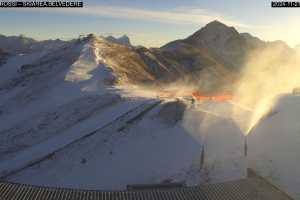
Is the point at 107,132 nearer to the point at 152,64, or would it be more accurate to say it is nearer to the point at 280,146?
the point at 280,146

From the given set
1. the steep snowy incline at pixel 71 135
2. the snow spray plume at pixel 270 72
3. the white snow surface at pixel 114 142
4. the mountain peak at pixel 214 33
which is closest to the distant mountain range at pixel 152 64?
the snow spray plume at pixel 270 72

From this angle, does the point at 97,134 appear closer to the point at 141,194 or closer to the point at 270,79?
the point at 141,194

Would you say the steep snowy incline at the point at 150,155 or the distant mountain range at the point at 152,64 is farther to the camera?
the distant mountain range at the point at 152,64

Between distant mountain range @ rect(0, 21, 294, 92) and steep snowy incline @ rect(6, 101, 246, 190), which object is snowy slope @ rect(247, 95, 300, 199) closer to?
steep snowy incline @ rect(6, 101, 246, 190)

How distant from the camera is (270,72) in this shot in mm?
127188

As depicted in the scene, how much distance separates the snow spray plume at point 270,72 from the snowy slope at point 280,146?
3758cm

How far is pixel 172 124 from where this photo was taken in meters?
41.8

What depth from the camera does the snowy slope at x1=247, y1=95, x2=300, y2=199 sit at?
32381mm

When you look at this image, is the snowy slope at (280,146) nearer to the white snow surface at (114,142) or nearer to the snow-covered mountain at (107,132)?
the snow-covered mountain at (107,132)

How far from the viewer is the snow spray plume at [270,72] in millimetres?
94756

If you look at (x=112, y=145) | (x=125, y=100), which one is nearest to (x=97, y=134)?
(x=112, y=145)

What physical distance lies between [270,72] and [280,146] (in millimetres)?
95930

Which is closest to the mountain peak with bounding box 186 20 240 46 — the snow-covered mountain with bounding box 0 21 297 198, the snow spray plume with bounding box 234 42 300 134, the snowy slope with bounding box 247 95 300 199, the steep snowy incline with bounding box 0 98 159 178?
the snow spray plume with bounding box 234 42 300 134

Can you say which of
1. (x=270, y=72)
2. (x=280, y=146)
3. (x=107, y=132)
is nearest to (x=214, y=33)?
(x=270, y=72)
